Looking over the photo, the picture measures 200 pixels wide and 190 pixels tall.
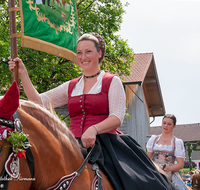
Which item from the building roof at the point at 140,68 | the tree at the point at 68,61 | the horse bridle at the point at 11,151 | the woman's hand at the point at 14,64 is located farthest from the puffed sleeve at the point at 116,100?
the building roof at the point at 140,68

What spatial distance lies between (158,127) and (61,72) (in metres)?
41.0

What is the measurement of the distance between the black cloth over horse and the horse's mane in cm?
32

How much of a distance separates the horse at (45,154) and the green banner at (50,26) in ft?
3.44

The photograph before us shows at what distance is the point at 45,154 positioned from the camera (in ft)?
5.58

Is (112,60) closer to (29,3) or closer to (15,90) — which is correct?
(29,3)

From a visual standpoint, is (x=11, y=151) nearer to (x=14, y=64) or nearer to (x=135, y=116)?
(x=14, y=64)

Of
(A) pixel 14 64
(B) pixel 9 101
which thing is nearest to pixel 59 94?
(A) pixel 14 64

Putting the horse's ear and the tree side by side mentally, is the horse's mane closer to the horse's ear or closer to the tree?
the horse's ear

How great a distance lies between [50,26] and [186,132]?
48.8 meters

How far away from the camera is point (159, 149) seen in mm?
4695

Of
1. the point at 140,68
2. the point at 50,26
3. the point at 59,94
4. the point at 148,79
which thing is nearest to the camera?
the point at 59,94

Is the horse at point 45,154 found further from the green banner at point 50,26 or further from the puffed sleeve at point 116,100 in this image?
the green banner at point 50,26

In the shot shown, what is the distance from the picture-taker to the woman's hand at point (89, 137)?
2.16 meters

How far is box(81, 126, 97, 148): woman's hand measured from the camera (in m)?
2.16
